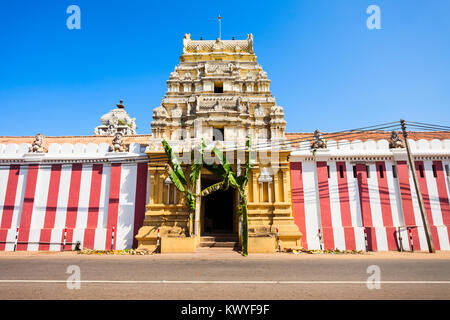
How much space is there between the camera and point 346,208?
14320 mm

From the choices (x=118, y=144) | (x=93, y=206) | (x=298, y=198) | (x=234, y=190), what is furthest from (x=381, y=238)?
(x=93, y=206)

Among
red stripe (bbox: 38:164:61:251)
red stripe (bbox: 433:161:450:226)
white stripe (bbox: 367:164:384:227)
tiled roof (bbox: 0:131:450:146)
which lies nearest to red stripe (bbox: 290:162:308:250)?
tiled roof (bbox: 0:131:450:146)

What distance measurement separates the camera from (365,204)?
1427 centimetres

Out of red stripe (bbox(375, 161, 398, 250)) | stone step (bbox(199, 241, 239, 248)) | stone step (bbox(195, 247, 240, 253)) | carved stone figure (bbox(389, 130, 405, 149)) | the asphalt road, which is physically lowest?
the asphalt road

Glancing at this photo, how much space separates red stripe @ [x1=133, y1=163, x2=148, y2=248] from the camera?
47.2 feet

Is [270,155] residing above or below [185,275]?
above

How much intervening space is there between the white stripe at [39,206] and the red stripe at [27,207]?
0.55ft

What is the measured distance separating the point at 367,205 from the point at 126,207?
549 inches

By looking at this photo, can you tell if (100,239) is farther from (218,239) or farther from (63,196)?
(218,239)

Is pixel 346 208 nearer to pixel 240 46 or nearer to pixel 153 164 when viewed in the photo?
pixel 153 164

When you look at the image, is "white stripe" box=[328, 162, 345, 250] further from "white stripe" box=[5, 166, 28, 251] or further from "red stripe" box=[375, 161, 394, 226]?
"white stripe" box=[5, 166, 28, 251]
